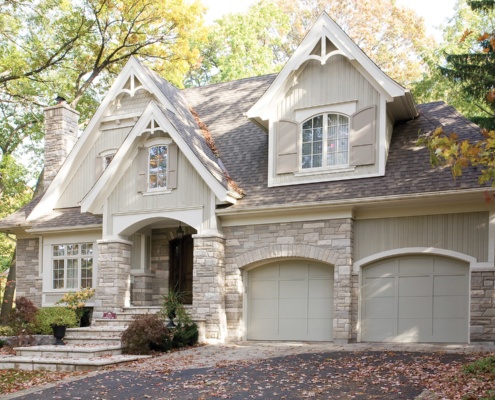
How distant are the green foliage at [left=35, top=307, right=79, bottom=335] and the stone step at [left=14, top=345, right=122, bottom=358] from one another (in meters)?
1.47

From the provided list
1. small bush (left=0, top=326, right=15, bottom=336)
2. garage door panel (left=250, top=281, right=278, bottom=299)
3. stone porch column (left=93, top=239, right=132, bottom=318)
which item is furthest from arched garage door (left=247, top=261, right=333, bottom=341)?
small bush (left=0, top=326, right=15, bottom=336)

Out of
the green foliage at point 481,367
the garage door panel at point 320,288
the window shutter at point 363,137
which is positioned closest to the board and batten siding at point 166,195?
the garage door panel at point 320,288

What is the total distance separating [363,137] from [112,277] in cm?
708

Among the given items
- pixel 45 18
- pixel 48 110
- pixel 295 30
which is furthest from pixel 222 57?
pixel 48 110

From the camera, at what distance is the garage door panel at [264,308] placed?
49.4 ft

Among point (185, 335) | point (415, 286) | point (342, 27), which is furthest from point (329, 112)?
point (342, 27)

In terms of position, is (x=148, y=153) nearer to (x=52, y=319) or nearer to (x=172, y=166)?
(x=172, y=166)

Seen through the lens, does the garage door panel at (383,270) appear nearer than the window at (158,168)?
Yes

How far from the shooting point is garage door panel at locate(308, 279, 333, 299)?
47.7ft

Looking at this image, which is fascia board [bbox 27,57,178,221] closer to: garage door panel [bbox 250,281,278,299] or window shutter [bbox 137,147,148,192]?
window shutter [bbox 137,147,148,192]

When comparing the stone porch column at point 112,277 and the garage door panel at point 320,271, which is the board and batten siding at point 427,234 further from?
the stone porch column at point 112,277

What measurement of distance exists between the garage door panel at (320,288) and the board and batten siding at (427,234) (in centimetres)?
101

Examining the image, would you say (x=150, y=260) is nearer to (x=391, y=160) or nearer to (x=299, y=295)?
(x=299, y=295)

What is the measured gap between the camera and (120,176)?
16.4 meters
